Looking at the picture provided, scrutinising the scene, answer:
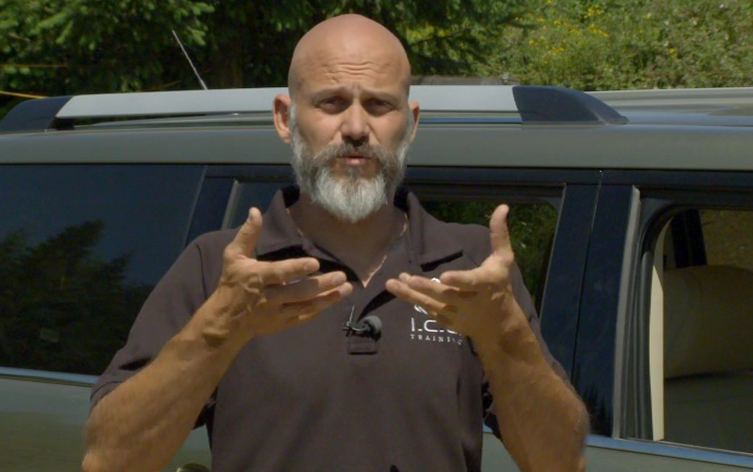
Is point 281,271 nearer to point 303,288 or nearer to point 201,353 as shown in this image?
point 303,288

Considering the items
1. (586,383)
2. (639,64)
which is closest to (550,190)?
(586,383)

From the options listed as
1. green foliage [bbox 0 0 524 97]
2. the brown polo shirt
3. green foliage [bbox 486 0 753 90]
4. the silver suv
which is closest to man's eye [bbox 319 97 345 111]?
the brown polo shirt

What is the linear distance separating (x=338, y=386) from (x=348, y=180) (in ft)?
1.07

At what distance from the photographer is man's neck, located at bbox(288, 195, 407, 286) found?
2004mm

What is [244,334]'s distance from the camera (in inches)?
68.3

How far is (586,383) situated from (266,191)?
0.89m

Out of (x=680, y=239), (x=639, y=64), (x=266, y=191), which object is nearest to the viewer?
(x=266, y=191)

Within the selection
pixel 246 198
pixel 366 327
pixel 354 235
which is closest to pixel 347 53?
pixel 354 235

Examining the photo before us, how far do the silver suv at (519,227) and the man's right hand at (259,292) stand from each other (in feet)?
2.85

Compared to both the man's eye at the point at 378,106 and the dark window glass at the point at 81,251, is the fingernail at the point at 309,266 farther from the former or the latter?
the dark window glass at the point at 81,251

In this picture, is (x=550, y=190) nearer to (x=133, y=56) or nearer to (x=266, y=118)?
(x=266, y=118)

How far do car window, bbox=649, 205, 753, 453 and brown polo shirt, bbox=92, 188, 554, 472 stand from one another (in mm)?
687

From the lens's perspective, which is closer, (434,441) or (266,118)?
(434,441)

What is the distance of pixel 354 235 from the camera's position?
202 cm
